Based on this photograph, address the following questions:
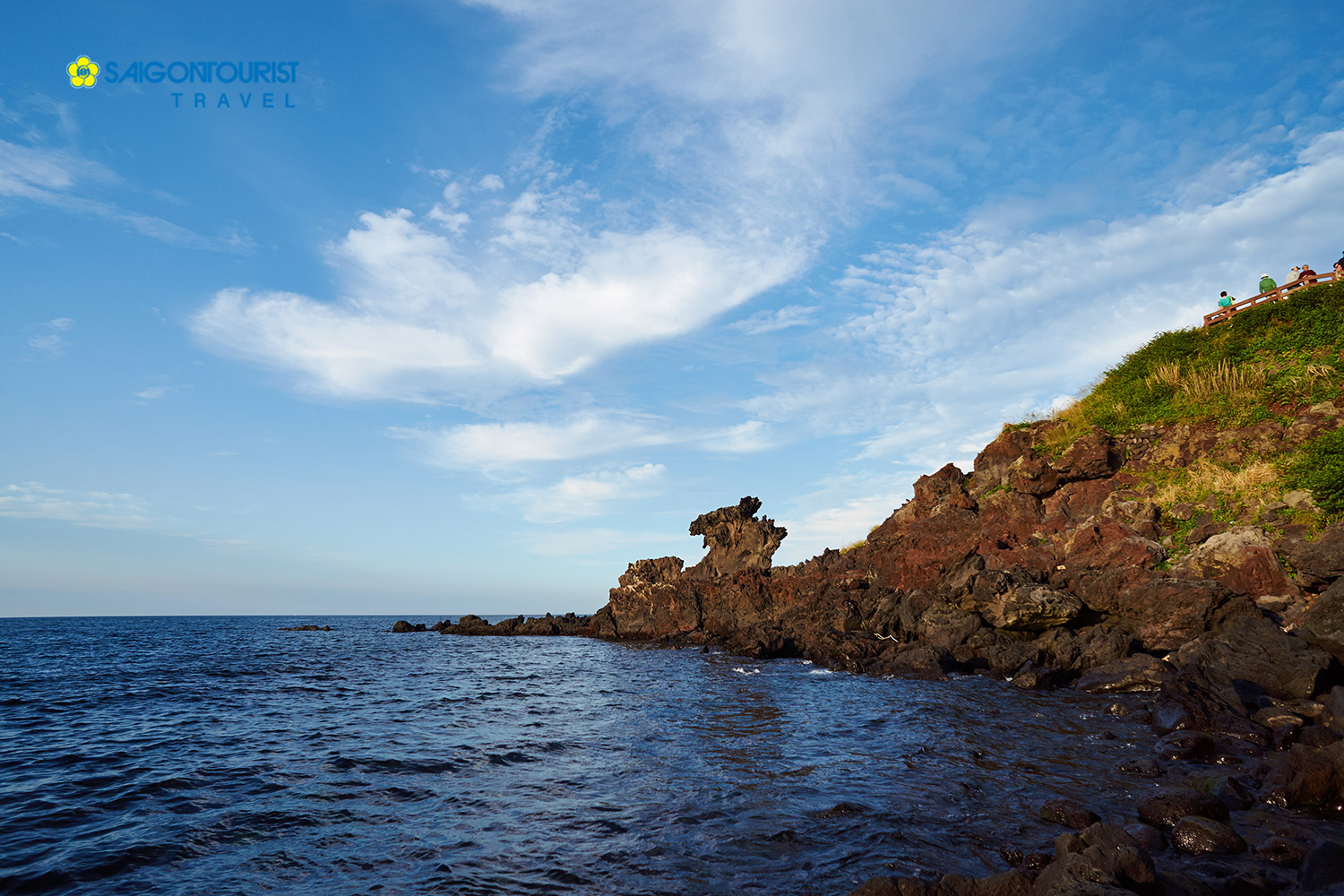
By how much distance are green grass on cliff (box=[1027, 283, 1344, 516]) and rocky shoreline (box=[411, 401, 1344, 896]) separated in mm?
990

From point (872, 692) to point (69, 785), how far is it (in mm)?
21442

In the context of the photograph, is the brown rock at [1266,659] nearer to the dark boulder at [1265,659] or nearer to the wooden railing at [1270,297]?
the dark boulder at [1265,659]

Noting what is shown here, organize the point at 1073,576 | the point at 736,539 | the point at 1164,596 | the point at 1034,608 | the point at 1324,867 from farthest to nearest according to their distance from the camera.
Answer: the point at 736,539
the point at 1073,576
the point at 1034,608
the point at 1164,596
the point at 1324,867

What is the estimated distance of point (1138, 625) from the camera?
2009 cm

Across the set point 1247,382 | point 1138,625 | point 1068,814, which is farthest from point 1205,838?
point 1247,382

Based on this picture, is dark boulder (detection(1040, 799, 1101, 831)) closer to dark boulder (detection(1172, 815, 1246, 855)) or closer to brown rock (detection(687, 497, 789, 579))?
dark boulder (detection(1172, 815, 1246, 855))

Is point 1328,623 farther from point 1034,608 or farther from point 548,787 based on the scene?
point 548,787

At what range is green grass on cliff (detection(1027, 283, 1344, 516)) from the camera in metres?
21.0

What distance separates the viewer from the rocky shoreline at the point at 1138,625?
24.6 ft

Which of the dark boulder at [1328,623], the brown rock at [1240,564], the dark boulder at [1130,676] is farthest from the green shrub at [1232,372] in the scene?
the dark boulder at [1130,676]

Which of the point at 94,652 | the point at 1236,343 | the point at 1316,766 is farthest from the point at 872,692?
the point at 94,652

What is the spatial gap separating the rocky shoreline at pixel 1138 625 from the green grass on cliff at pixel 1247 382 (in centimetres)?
99

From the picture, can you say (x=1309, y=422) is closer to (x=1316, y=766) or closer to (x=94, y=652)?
(x=1316, y=766)

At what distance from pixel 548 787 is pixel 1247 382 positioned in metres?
33.2
